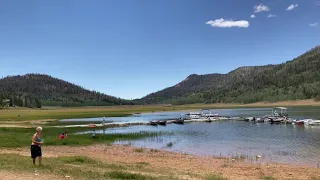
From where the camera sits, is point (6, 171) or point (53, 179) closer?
point (53, 179)

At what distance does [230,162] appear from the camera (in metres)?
35.9

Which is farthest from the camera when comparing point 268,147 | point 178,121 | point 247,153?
point 178,121

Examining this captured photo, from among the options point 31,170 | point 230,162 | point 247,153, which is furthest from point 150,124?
point 31,170

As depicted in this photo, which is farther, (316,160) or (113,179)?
(316,160)

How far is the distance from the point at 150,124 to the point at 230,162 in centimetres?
6486

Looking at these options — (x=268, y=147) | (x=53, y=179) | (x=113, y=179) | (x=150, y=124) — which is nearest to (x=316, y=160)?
(x=268, y=147)

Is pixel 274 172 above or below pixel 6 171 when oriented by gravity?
below

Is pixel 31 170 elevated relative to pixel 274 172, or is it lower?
elevated

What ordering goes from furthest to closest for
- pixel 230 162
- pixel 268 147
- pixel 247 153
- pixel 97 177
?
pixel 268 147, pixel 247 153, pixel 230 162, pixel 97 177

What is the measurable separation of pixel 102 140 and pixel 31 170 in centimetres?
3664

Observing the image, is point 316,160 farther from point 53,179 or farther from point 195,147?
point 53,179

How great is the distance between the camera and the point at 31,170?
813 inches

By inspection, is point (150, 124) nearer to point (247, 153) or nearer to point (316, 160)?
point (247, 153)

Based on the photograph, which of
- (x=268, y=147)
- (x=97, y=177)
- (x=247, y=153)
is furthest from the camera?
(x=268, y=147)
